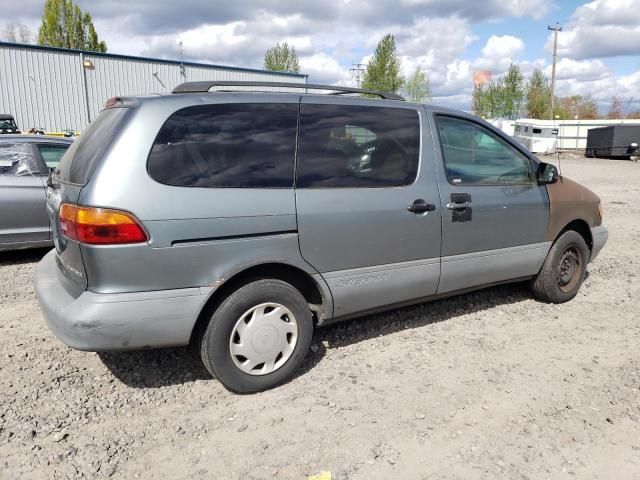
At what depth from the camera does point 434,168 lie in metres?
3.84

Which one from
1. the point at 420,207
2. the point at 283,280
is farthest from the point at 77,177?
the point at 420,207

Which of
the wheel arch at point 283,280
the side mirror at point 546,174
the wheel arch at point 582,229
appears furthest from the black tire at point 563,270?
the wheel arch at point 283,280

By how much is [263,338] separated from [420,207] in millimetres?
1422

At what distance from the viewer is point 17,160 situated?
6027mm

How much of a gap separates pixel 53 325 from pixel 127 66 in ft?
85.9

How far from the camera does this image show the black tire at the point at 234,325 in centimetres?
305

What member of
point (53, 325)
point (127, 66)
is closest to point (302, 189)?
point (53, 325)

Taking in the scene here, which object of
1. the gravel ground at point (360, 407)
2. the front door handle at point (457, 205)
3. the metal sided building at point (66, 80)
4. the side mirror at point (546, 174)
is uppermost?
the metal sided building at point (66, 80)

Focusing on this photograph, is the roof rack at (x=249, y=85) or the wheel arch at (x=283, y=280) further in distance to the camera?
the roof rack at (x=249, y=85)

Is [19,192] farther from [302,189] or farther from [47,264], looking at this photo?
[302,189]

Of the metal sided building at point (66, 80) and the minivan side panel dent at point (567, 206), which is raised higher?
the metal sided building at point (66, 80)

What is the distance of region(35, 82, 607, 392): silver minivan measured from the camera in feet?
9.20

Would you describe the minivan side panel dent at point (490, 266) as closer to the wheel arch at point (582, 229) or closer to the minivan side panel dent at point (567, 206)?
→ the minivan side panel dent at point (567, 206)

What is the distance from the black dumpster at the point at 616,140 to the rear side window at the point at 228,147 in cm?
3342
